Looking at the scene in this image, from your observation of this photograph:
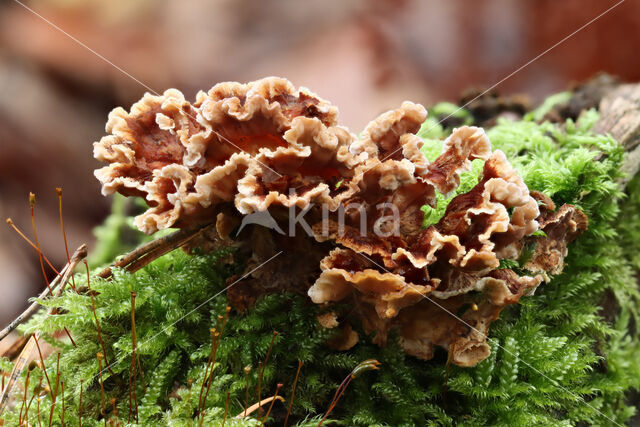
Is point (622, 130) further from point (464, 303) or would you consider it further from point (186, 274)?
point (186, 274)

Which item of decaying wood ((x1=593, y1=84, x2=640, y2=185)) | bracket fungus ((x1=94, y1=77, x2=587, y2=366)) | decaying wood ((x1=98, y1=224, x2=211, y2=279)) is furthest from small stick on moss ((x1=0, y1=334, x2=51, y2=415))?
decaying wood ((x1=593, y1=84, x2=640, y2=185))

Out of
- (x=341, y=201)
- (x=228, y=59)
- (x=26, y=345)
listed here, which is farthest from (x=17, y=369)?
(x=228, y=59)

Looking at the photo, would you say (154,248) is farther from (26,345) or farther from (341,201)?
(341,201)

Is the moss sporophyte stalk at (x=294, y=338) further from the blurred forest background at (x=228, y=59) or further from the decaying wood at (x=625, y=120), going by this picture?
the blurred forest background at (x=228, y=59)

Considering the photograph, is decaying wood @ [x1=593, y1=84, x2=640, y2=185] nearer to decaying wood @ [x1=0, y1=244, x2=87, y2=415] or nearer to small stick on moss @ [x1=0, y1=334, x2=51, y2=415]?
decaying wood @ [x1=0, y1=244, x2=87, y2=415]

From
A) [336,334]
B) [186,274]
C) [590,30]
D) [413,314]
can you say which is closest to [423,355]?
[413,314]

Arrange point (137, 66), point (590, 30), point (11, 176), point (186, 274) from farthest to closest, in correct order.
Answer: point (590, 30)
point (137, 66)
point (11, 176)
point (186, 274)
